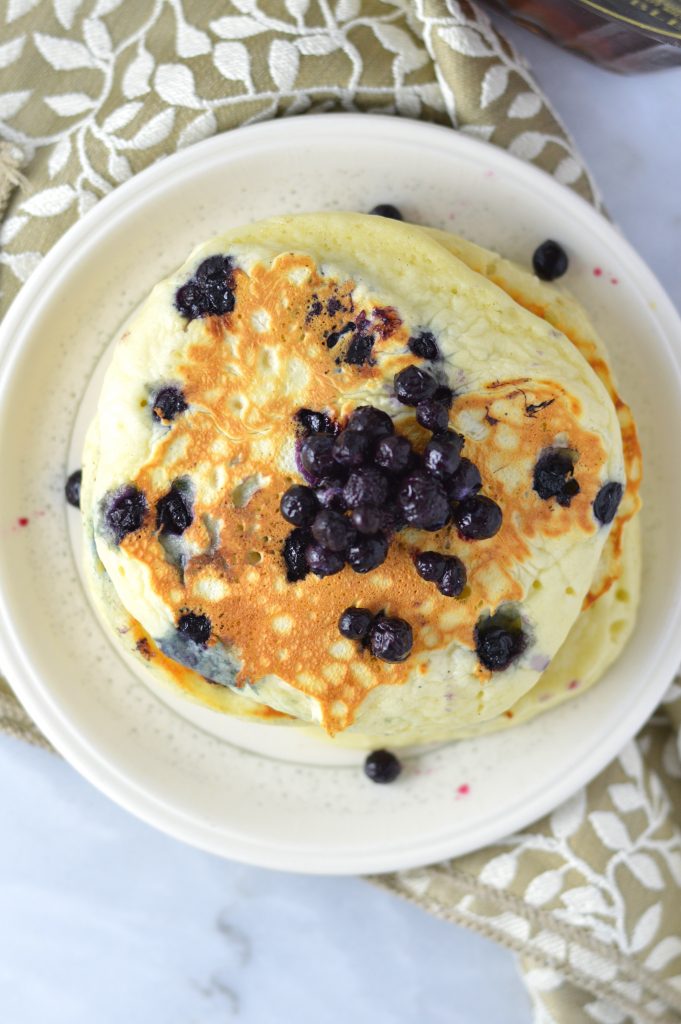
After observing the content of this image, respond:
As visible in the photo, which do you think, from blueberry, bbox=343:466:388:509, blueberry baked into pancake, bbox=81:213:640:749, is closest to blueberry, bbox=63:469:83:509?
blueberry baked into pancake, bbox=81:213:640:749

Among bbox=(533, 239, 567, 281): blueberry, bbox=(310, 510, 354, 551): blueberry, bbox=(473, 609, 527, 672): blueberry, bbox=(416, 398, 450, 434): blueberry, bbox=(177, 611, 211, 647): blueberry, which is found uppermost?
bbox=(533, 239, 567, 281): blueberry

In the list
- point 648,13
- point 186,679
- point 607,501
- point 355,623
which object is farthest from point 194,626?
point 648,13

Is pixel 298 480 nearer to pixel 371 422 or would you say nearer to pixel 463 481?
pixel 371 422

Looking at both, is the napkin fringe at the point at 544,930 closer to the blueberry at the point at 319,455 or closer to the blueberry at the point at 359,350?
the blueberry at the point at 319,455

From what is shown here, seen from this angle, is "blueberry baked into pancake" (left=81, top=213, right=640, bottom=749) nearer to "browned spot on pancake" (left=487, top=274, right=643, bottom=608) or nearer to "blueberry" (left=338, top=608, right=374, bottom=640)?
"blueberry" (left=338, top=608, right=374, bottom=640)

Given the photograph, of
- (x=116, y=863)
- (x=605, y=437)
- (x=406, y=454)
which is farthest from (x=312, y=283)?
(x=116, y=863)

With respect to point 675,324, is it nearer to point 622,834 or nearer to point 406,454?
point 406,454
